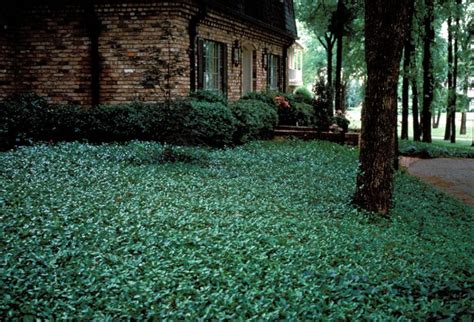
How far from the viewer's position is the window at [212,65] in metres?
14.7

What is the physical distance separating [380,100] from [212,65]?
9502 mm

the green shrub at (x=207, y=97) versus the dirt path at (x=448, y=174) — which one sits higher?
the green shrub at (x=207, y=97)

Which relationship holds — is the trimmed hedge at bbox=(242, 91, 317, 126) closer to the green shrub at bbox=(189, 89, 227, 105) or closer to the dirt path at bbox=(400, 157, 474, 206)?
the green shrub at bbox=(189, 89, 227, 105)

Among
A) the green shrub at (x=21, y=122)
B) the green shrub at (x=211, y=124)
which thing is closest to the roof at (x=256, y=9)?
the green shrub at (x=21, y=122)

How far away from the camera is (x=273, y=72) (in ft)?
71.6

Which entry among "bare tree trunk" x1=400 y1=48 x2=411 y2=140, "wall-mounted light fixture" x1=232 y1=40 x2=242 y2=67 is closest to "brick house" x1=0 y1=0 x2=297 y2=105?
"wall-mounted light fixture" x1=232 y1=40 x2=242 y2=67

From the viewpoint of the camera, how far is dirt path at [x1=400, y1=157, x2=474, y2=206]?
33.3 ft

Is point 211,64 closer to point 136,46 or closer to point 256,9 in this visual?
point 136,46

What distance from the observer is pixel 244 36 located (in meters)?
17.8

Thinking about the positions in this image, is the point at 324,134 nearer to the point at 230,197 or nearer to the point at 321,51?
the point at 230,197

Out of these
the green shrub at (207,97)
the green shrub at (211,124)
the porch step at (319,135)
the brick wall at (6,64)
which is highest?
the brick wall at (6,64)

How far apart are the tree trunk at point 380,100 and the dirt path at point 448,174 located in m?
2.86

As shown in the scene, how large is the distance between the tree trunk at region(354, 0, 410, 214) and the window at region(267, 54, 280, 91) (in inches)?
533

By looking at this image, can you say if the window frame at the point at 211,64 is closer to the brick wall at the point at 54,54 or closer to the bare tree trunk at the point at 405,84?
the brick wall at the point at 54,54
